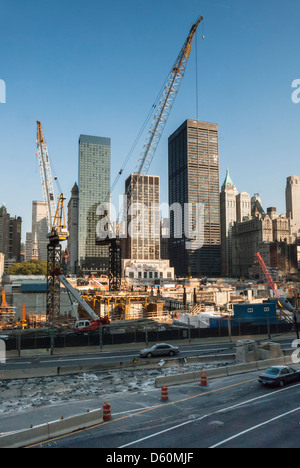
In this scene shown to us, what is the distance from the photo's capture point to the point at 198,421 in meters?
15.9

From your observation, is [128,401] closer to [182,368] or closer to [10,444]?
[10,444]

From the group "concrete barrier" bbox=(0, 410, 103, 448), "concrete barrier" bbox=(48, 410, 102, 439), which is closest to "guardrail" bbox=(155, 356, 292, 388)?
"concrete barrier" bbox=(48, 410, 102, 439)

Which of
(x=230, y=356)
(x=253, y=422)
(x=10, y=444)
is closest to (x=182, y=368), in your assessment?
(x=230, y=356)

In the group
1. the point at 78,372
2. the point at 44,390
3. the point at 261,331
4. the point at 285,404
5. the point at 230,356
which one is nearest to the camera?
the point at 285,404

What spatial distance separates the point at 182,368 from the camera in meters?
27.5

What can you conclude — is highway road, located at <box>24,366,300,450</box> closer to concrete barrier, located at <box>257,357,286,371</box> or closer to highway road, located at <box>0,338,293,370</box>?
concrete barrier, located at <box>257,357,286,371</box>

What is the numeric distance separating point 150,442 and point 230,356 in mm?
17665

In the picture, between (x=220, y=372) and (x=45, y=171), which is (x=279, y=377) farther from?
(x=45, y=171)

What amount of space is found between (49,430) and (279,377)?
44.9ft

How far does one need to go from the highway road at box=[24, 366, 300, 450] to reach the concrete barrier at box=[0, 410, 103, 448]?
34 cm

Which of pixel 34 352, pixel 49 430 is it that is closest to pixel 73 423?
pixel 49 430

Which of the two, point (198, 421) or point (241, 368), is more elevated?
point (198, 421)

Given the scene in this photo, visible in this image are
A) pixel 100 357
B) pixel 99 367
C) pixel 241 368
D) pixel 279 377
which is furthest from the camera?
pixel 100 357

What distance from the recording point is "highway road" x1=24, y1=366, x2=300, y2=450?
1352 cm
